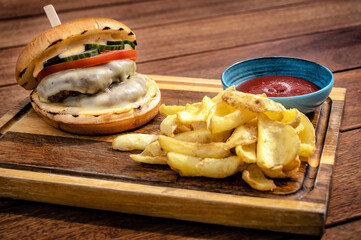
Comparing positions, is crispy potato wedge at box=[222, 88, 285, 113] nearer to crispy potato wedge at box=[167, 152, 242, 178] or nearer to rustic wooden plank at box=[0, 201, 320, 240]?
crispy potato wedge at box=[167, 152, 242, 178]

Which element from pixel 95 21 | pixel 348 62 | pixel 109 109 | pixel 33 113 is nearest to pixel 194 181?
pixel 109 109

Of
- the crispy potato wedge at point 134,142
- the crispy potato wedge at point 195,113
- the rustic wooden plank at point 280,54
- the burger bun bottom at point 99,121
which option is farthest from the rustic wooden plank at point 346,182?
the rustic wooden plank at point 280,54

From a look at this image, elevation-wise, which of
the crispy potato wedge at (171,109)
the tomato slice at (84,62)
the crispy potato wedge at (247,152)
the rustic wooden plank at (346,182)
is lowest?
the rustic wooden plank at (346,182)

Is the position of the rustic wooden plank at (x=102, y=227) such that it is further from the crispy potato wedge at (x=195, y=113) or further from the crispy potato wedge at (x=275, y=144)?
the crispy potato wedge at (x=195, y=113)

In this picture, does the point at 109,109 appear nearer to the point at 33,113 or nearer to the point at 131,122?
the point at 131,122

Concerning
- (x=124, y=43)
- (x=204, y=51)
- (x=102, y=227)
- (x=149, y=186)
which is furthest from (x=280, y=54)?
(x=102, y=227)

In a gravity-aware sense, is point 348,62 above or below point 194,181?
below
